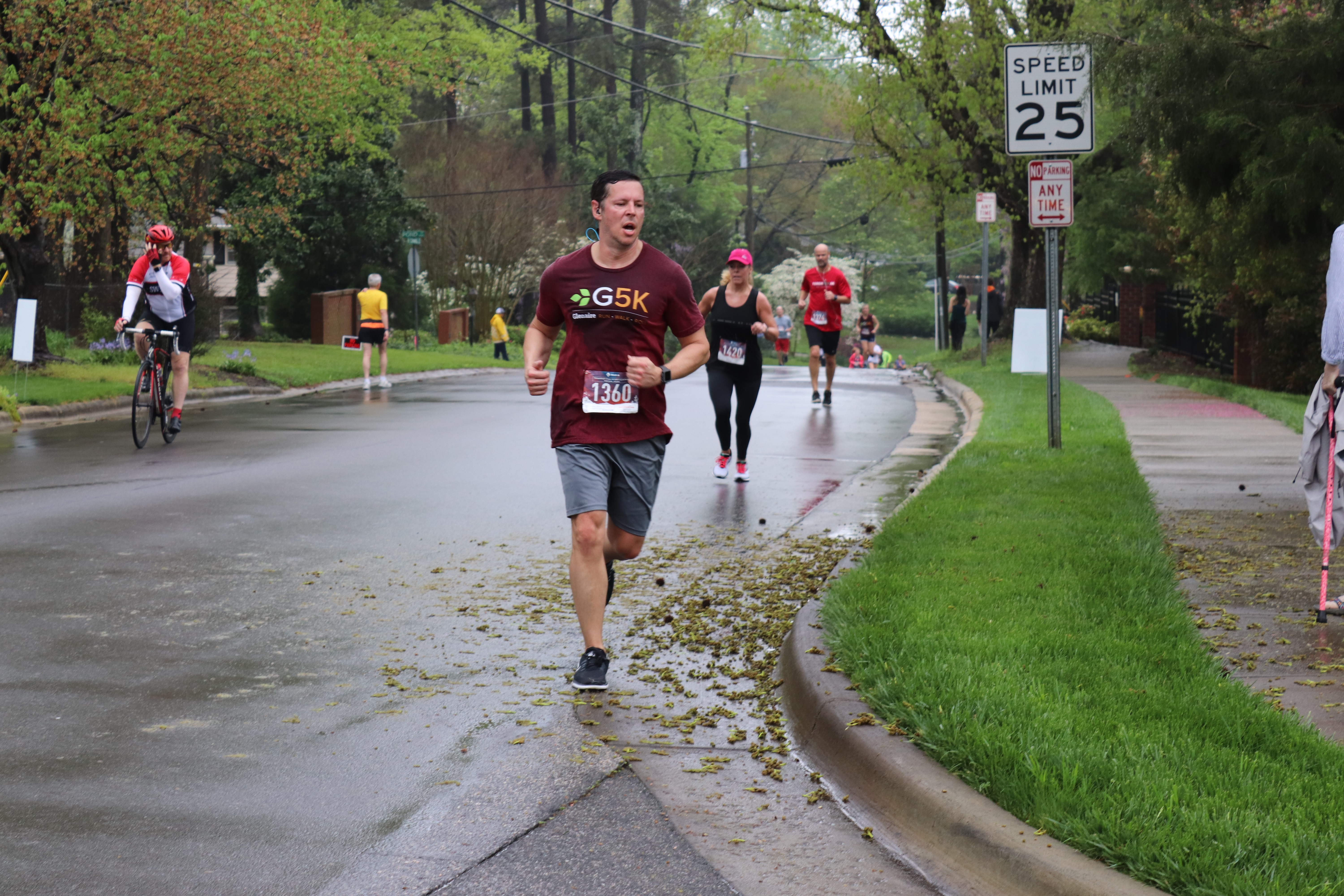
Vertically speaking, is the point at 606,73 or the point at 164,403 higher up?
the point at 606,73

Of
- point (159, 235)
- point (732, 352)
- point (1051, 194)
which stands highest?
point (1051, 194)

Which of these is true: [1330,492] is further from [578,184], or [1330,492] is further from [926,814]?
[578,184]

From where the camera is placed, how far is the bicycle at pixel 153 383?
14734 millimetres

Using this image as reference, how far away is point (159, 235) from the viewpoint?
45.8ft

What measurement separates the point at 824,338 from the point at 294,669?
14209 millimetres

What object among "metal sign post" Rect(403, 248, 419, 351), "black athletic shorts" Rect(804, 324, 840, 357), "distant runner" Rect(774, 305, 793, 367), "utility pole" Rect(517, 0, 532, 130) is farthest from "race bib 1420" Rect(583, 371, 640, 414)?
"utility pole" Rect(517, 0, 532, 130)

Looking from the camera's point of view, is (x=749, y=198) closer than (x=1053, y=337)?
No

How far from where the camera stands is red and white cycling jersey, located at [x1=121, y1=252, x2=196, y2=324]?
14359mm

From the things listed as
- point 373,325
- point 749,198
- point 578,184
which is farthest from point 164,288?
point 749,198

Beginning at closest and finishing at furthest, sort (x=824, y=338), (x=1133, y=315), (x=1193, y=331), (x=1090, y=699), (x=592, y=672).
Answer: (x=1090, y=699) < (x=592, y=672) < (x=824, y=338) < (x=1193, y=331) < (x=1133, y=315)

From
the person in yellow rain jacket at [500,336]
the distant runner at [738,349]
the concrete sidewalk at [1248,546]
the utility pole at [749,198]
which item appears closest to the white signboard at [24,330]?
the distant runner at [738,349]

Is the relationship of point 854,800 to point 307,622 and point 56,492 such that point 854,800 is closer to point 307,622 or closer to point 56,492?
point 307,622

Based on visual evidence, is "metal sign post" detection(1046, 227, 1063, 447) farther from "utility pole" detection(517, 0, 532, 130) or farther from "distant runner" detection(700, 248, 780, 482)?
"utility pole" detection(517, 0, 532, 130)

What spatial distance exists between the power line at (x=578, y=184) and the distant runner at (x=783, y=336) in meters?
4.54
